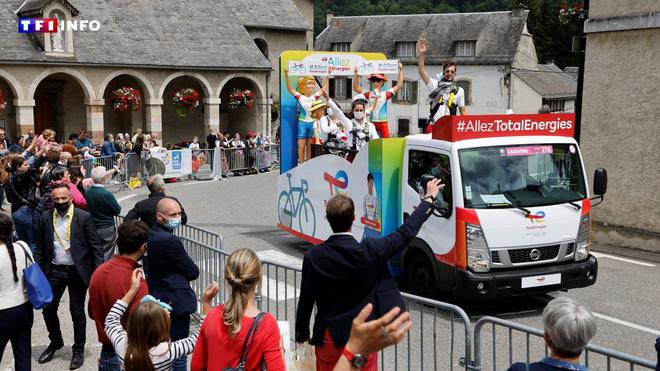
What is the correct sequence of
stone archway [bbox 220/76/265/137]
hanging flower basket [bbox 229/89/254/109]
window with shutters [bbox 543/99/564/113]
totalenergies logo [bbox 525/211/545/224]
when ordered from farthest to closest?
1. window with shutters [bbox 543/99/564/113]
2. stone archway [bbox 220/76/265/137]
3. hanging flower basket [bbox 229/89/254/109]
4. totalenergies logo [bbox 525/211/545/224]

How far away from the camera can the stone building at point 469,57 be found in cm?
5241

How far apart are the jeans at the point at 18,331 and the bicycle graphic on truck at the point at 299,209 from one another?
21.6 feet

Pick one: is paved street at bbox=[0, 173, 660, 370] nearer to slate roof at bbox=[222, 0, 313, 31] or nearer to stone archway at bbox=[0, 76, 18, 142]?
stone archway at bbox=[0, 76, 18, 142]

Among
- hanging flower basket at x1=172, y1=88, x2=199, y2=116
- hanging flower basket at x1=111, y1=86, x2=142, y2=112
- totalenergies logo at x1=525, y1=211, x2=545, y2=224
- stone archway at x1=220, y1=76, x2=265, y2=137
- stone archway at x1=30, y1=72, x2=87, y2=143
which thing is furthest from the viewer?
stone archway at x1=220, y1=76, x2=265, y2=137

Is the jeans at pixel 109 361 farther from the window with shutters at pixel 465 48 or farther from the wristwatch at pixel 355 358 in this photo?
the window with shutters at pixel 465 48

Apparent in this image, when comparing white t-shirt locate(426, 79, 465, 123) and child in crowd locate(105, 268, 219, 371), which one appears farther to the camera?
white t-shirt locate(426, 79, 465, 123)

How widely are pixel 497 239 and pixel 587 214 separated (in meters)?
1.41

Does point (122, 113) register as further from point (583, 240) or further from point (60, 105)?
point (583, 240)

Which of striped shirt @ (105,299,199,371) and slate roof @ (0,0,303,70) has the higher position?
slate roof @ (0,0,303,70)

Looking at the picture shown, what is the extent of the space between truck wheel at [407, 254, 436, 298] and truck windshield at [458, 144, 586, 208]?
3.88 feet

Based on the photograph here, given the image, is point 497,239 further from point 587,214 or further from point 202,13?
point 202,13

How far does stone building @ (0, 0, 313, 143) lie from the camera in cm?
2891

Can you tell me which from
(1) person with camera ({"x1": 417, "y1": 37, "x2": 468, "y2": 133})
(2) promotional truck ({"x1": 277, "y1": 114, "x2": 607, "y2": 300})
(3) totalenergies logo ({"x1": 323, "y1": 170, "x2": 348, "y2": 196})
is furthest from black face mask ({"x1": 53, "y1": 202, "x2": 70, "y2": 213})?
(1) person with camera ({"x1": 417, "y1": 37, "x2": 468, "y2": 133})

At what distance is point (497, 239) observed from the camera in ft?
28.3
